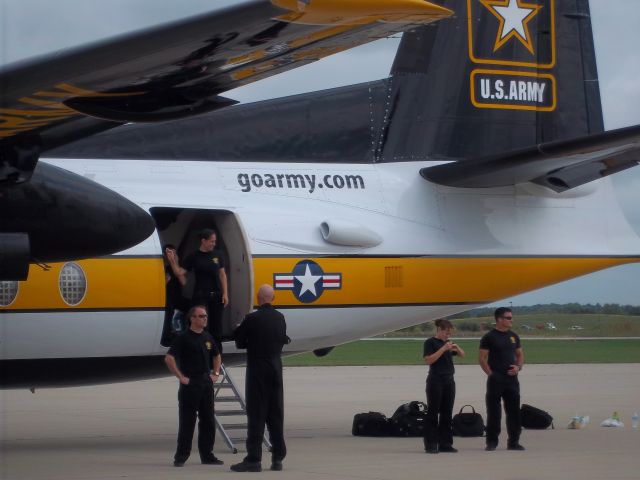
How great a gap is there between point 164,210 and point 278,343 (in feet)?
8.73

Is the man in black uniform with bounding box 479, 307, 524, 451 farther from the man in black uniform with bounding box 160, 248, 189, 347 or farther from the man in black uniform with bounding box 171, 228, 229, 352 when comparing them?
the man in black uniform with bounding box 160, 248, 189, 347

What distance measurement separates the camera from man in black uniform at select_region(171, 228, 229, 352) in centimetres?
1255

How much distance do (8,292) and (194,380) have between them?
2175 mm

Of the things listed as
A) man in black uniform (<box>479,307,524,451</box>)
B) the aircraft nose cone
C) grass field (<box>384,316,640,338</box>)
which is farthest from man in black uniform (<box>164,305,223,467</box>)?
grass field (<box>384,316,640,338</box>)

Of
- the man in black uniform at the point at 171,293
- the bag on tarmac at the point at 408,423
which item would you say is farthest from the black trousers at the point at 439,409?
the man in black uniform at the point at 171,293

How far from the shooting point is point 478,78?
15.3 meters

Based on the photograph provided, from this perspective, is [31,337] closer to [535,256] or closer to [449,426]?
[449,426]

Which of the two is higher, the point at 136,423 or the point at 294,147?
the point at 294,147

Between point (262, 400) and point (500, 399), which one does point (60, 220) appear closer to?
point (262, 400)

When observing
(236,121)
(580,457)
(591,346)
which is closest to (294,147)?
(236,121)

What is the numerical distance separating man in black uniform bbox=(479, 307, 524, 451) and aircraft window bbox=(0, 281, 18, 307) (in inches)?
194

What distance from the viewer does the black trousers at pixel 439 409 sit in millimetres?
12430

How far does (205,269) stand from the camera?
12.5 metres

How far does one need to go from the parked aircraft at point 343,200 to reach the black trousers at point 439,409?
66.8 inches
